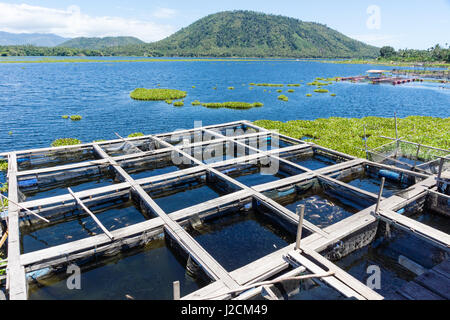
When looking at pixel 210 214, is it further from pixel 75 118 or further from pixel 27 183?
pixel 75 118

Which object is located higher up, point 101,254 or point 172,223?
point 172,223

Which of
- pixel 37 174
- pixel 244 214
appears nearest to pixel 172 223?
pixel 244 214

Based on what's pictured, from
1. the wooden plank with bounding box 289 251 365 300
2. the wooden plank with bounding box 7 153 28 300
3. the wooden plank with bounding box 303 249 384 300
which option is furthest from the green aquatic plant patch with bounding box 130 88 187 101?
the wooden plank with bounding box 303 249 384 300

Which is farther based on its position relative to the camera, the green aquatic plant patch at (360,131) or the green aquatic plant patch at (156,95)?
the green aquatic plant patch at (156,95)

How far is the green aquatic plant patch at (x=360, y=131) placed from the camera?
35.0 meters

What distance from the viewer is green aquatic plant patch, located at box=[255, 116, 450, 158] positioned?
1379 inches

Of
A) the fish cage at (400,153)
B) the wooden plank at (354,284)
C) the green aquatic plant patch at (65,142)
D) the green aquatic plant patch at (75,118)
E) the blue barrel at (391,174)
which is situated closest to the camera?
the wooden plank at (354,284)

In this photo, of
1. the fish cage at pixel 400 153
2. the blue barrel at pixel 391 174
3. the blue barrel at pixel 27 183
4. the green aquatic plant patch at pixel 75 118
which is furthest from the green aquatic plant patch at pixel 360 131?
the green aquatic plant patch at pixel 75 118

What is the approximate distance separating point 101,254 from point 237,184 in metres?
11.6

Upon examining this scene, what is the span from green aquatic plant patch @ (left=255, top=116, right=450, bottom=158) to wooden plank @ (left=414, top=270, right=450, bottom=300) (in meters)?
20.7

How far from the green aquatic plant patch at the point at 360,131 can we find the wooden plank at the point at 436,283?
20740mm

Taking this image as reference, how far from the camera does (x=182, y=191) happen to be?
25.4 metres

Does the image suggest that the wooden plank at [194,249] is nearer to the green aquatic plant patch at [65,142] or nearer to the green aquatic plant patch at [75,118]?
the green aquatic plant patch at [65,142]
